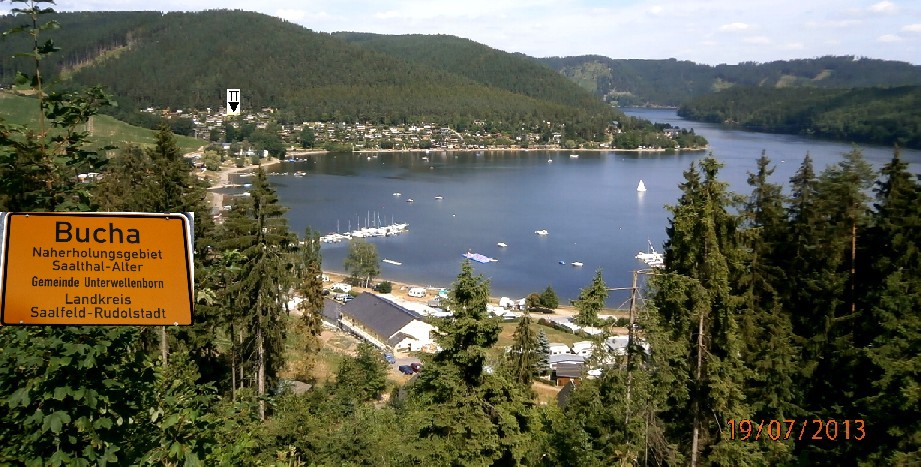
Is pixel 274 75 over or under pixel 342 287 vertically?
over

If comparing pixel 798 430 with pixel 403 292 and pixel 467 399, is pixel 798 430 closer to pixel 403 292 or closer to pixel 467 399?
pixel 467 399

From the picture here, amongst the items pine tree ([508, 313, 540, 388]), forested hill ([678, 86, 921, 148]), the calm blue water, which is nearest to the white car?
the calm blue water

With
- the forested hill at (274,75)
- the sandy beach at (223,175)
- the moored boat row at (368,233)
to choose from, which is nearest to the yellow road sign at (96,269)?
the moored boat row at (368,233)

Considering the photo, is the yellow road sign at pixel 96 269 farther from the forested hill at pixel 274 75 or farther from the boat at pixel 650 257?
the forested hill at pixel 274 75

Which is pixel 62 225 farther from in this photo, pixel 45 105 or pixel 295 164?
pixel 295 164

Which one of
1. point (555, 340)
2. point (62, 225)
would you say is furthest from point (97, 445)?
point (555, 340)

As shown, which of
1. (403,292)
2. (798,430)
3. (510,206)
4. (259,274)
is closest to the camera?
(798,430)

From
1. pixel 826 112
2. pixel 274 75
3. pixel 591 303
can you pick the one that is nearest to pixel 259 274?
pixel 591 303
